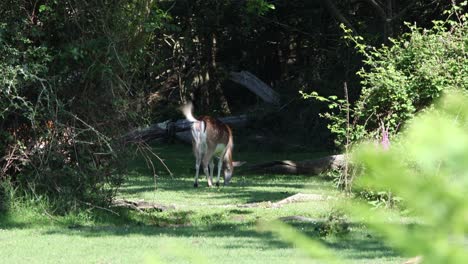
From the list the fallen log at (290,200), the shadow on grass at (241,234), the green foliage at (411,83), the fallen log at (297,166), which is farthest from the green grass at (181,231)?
the fallen log at (297,166)

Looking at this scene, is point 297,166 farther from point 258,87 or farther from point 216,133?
point 258,87

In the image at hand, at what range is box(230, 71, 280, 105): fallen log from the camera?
34.7m

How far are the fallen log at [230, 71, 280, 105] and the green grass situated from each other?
552 inches

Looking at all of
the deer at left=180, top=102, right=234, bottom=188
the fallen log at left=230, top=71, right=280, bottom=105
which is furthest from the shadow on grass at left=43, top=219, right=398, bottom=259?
the fallen log at left=230, top=71, right=280, bottom=105

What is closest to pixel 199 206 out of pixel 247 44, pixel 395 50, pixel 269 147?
pixel 395 50

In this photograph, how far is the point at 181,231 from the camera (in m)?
Result: 13.3

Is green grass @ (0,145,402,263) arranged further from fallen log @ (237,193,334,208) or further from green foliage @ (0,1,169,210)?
green foliage @ (0,1,169,210)

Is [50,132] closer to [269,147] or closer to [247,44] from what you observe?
[269,147]

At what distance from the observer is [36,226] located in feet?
44.9

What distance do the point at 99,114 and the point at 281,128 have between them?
1810 centimetres

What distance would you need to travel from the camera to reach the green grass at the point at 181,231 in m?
10.7

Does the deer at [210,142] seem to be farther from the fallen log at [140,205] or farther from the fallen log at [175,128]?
the fallen log at [140,205]

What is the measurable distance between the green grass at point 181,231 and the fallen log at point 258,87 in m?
14.0

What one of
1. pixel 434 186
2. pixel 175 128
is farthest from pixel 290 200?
pixel 434 186
